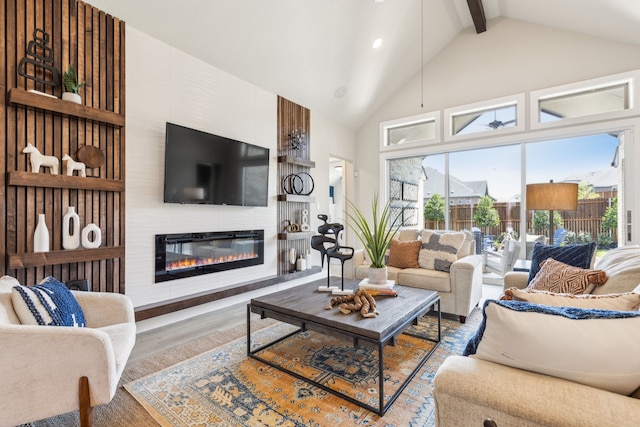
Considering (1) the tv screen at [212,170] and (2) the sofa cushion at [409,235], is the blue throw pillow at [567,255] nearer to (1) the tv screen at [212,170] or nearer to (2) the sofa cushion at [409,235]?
(2) the sofa cushion at [409,235]

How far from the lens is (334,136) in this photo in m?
5.66

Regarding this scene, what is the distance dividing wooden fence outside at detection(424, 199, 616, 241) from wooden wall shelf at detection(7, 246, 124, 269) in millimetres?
4772

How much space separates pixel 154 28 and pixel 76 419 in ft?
10.4

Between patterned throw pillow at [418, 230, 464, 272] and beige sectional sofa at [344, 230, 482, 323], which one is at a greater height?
patterned throw pillow at [418, 230, 464, 272]

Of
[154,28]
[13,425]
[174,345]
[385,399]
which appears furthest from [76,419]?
[154,28]

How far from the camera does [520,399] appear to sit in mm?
837

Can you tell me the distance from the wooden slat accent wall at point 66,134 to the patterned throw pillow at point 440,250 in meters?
3.04

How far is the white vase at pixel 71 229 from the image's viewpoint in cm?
243

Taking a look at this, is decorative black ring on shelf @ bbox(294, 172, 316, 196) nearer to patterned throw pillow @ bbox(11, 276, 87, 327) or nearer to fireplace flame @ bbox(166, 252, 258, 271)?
fireplace flame @ bbox(166, 252, 258, 271)

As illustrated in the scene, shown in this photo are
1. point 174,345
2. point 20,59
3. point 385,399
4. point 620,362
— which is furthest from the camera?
point 174,345

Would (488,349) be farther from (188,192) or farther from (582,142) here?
(582,142)

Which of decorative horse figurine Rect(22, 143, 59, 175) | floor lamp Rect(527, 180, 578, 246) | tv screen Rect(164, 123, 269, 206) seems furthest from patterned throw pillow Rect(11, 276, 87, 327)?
floor lamp Rect(527, 180, 578, 246)

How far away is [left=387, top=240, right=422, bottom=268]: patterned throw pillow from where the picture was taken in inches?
139

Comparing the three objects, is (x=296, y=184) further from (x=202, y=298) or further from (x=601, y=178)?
(x=601, y=178)
